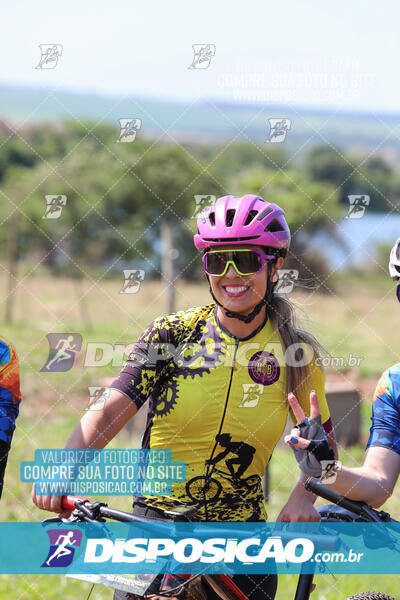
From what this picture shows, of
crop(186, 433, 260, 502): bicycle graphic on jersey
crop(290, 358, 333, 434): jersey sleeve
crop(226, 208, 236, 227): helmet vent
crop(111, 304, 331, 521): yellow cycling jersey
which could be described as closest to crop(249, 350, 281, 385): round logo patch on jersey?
crop(111, 304, 331, 521): yellow cycling jersey

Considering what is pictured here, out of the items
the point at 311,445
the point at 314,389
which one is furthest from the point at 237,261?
the point at 311,445

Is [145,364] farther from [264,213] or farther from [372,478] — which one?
[372,478]

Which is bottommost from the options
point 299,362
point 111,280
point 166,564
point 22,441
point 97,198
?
point 166,564

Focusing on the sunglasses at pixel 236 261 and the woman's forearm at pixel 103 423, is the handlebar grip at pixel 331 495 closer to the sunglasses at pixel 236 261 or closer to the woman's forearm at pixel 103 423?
the woman's forearm at pixel 103 423

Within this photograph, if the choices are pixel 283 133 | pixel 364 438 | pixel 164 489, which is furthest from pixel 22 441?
pixel 164 489

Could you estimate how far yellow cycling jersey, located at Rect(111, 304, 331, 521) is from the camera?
3.34 m

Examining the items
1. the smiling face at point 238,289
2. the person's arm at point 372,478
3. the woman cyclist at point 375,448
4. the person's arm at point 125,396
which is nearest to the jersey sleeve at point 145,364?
the person's arm at point 125,396

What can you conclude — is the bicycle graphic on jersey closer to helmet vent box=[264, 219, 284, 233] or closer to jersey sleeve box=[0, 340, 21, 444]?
jersey sleeve box=[0, 340, 21, 444]

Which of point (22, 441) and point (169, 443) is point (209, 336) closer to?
point (169, 443)

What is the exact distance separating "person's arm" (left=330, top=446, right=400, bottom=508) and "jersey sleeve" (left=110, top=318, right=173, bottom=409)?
96 cm

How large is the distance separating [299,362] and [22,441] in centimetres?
655

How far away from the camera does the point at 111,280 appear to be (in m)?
23.7

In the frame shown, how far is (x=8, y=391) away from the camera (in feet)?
11.4

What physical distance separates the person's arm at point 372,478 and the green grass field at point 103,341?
808 mm
